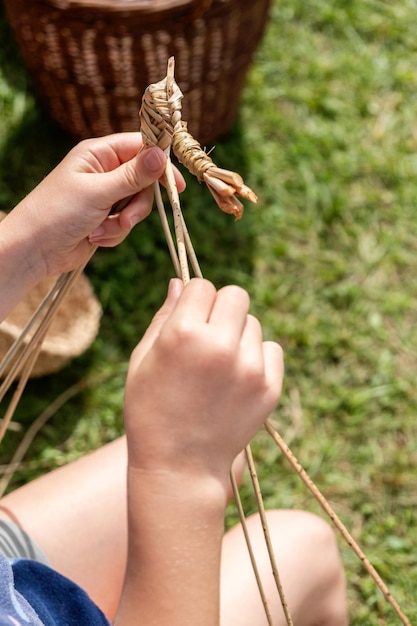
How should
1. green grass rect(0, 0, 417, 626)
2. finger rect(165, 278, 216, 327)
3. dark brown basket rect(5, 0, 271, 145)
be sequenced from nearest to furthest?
1. finger rect(165, 278, 216, 327)
2. dark brown basket rect(5, 0, 271, 145)
3. green grass rect(0, 0, 417, 626)

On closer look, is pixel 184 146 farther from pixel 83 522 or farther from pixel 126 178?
pixel 83 522

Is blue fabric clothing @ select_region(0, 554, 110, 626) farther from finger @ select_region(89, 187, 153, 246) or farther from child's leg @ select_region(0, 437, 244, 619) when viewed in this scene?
finger @ select_region(89, 187, 153, 246)

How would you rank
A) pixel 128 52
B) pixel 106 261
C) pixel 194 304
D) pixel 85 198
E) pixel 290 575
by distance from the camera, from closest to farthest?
pixel 194 304, pixel 85 198, pixel 290 575, pixel 128 52, pixel 106 261

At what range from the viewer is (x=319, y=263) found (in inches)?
58.9

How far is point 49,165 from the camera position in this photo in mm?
1524

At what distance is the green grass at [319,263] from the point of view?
4.28ft

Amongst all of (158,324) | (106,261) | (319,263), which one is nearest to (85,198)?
(158,324)

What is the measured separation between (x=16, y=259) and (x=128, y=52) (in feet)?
2.01

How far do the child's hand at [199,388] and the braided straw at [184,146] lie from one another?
0.07 metres

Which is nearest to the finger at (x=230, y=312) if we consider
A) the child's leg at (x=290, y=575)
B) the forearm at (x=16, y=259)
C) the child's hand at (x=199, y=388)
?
the child's hand at (x=199, y=388)

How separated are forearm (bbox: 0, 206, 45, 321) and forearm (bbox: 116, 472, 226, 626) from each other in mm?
265

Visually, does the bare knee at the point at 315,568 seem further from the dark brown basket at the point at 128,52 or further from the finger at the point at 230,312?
the dark brown basket at the point at 128,52

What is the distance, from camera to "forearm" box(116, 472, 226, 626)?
580mm

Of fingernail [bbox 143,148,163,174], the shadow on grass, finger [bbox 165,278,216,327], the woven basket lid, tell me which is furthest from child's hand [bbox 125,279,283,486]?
the shadow on grass
